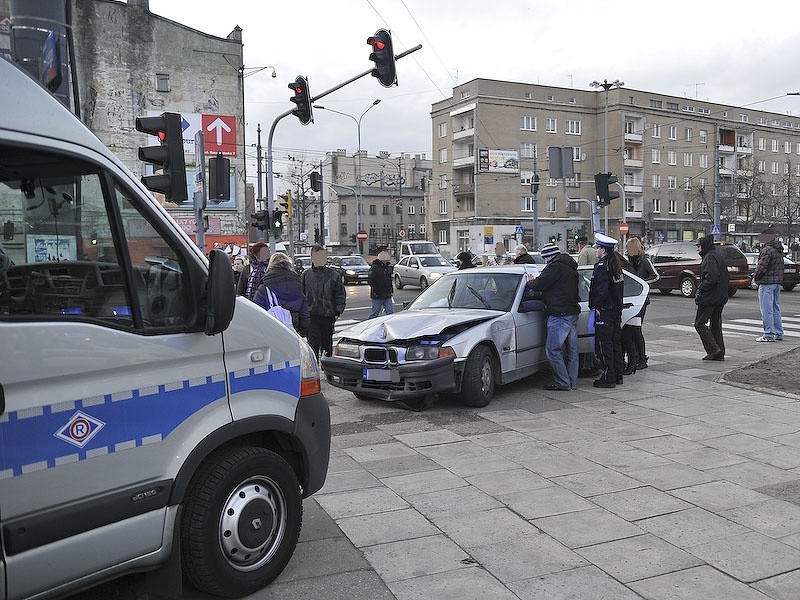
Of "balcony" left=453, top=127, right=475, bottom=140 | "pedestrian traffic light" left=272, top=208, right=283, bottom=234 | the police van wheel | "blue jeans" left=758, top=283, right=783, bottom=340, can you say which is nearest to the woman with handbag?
"blue jeans" left=758, top=283, right=783, bottom=340

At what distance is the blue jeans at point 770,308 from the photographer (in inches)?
497

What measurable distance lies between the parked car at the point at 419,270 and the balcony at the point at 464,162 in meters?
33.9

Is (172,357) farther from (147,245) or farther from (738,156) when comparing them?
(738,156)

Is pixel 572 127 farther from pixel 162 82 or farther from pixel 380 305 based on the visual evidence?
pixel 380 305

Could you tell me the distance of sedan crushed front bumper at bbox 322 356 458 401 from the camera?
738 centimetres

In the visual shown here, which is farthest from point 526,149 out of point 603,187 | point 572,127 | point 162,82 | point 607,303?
point 607,303

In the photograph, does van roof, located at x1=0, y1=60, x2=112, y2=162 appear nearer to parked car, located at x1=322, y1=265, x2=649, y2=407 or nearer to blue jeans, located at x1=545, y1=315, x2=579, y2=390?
parked car, located at x1=322, y1=265, x2=649, y2=407

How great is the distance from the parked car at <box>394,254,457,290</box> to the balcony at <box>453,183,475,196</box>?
33367 mm

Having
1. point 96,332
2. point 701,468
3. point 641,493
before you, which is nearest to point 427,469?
point 641,493

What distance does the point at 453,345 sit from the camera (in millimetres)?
7520

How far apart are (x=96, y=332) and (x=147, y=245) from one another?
506mm

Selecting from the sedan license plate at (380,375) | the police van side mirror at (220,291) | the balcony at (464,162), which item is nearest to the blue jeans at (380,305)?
the sedan license plate at (380,375)

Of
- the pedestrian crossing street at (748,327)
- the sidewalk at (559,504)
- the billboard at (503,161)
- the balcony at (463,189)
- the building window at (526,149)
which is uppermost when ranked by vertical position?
the building window at (526,149)

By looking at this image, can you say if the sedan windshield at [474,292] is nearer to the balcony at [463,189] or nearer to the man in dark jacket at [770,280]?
the man in dark jacket at [770,280]
